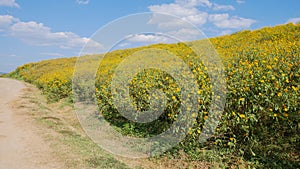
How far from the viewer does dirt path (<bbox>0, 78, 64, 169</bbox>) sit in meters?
3.72

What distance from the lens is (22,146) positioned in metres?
4.41

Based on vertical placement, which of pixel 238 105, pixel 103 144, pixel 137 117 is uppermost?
pixel 238 105

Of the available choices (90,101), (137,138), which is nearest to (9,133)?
(137,138)

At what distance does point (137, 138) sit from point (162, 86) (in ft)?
3.92

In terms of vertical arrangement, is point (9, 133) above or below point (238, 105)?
below

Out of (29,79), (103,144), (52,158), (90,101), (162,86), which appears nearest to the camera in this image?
(52,158)

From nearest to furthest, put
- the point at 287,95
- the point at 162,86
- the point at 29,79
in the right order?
the point at 287,95, the point at 162,86, the point at 29,79

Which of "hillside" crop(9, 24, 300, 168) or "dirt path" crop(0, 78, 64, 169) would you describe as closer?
"hillside" crop(9, 24, 300, 168)

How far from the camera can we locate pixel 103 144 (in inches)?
191

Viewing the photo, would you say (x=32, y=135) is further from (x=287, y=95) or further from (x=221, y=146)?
(x=287, y=95)

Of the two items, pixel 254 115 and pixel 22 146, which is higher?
pixel 254 115

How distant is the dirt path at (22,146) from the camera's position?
3.72 m

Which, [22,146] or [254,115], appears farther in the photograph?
[22,146]

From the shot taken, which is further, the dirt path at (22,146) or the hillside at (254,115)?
the dirt path at (22,146)
